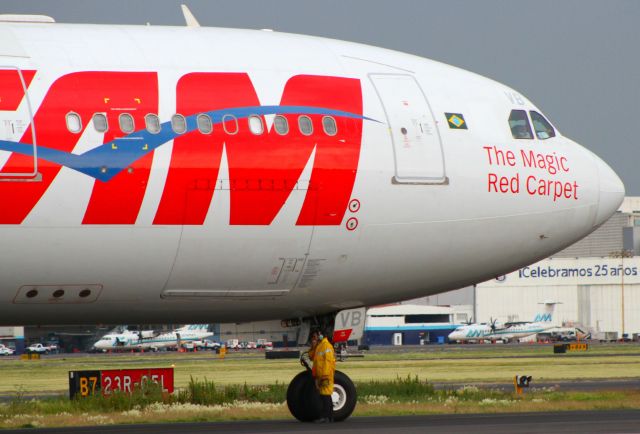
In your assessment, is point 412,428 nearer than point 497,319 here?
Yes

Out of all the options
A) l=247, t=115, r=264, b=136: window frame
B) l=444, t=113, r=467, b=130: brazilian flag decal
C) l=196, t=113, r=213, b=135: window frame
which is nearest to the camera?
l=196, t=113, r=213, b=135: window frame

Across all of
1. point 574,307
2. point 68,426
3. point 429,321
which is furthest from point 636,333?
point 68,426

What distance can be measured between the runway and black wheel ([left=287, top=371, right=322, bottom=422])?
26 cm

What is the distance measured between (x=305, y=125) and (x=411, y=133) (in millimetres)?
1968

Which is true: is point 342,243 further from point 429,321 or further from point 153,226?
point 429,321

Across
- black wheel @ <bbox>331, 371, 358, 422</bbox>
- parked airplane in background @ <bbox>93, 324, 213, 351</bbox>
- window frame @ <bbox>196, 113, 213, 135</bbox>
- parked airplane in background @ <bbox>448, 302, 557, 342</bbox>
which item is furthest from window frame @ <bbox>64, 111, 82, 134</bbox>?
parked airplane in background @ <bbox>448, 302, 557, 342</bbox>

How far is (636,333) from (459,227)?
143946 mm

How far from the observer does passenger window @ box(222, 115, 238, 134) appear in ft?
58.9

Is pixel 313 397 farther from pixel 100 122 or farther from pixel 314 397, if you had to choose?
pixel 100 122

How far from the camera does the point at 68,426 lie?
25.8 metres

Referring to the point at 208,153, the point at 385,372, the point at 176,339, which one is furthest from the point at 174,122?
the point at 176,339

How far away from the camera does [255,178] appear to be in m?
17.9

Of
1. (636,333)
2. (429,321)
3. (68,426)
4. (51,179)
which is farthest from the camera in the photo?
(429,321)

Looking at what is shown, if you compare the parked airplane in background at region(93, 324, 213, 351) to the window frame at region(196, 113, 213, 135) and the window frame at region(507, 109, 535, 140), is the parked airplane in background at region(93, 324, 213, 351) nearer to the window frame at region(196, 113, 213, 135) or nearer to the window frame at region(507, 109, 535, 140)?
the window frame at region(507, 109, 535, 140)
